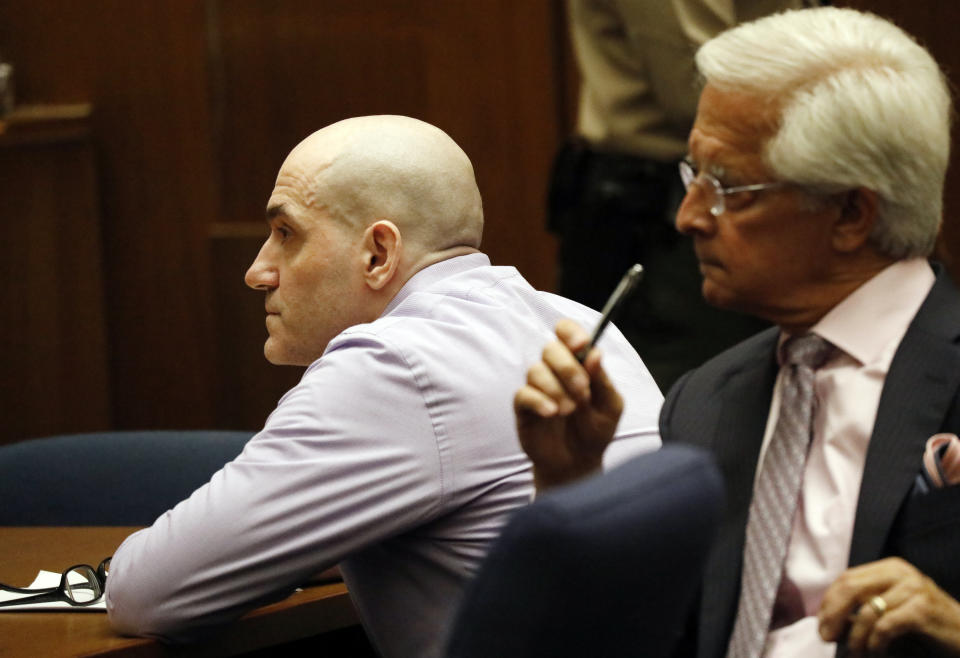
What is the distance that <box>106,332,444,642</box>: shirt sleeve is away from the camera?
1.86 m

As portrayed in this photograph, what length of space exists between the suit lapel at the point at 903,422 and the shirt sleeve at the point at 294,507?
0.55m

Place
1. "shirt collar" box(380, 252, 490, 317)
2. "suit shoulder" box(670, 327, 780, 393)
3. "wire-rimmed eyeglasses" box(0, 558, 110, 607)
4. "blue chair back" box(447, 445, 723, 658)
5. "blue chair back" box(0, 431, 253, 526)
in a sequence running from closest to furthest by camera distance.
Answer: "blue chair back" box(447, 445, 723, 658) < "suit shoulder" box(670, 327, 780, 393) < "wire-rimmed eyeglasses" box(0, 558, 110, 607) < "shirt collar" box(380, 252, 490, 317) < "blue chair back" box(0, 431, 253, 526)

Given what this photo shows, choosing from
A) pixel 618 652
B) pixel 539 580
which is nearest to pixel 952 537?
pixel 618 652

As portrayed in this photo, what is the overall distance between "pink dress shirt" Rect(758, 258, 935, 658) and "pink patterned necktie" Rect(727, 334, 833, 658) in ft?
0.05

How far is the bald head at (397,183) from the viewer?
2.20 metres

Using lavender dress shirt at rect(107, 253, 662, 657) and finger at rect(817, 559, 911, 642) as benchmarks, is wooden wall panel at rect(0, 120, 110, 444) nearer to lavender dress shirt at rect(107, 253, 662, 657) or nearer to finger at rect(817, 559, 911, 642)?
lavender dress shirt at rect(107, 253, 662, 657)

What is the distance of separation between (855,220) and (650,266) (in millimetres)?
1223

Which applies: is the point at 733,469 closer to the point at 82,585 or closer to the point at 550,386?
the point at 550,386

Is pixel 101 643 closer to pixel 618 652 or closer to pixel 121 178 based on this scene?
pixel 618 652

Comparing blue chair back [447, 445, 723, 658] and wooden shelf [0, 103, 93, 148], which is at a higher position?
wooden shelf [0, 103, 93, 148]

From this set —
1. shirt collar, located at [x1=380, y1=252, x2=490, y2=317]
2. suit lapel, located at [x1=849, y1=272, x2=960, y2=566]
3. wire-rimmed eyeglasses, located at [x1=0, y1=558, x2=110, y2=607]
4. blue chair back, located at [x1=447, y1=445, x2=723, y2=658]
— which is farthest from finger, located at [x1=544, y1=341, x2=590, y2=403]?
wire-rimmed eyeglasses, located at [x1=0, y1=558, x2=110, y2=607]

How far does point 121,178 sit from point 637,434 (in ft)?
9.57

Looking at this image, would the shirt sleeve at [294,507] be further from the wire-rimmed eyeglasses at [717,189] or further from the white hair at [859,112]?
the white hair at [859,112]

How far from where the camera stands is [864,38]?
165cm
